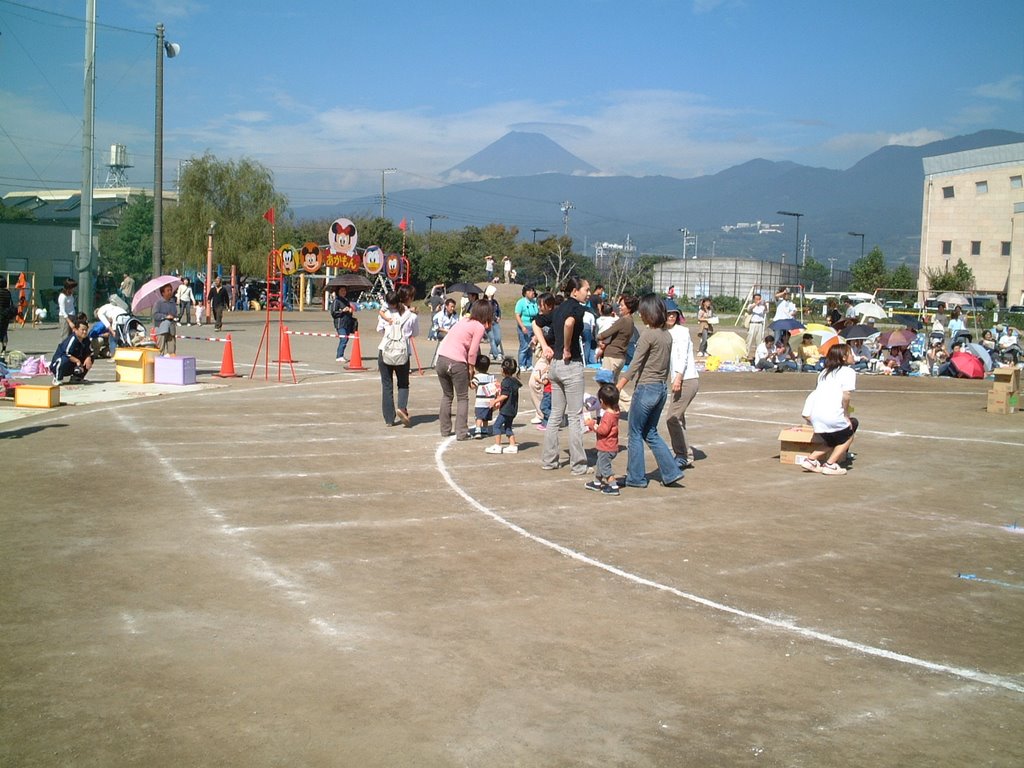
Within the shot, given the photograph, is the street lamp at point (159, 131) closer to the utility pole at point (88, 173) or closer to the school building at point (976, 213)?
the utility pole at point (88, 173)

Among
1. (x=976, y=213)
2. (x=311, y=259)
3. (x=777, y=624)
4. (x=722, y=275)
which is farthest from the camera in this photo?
(x=722, y=275)

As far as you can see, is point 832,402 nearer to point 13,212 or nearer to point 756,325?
point 756,325

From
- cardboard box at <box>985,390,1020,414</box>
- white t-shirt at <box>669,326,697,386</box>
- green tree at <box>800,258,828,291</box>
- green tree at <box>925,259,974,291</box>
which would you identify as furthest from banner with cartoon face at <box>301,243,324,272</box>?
green tree at <box>800,258,828,291</box>

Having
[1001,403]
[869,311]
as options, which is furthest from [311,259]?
[1001,403]

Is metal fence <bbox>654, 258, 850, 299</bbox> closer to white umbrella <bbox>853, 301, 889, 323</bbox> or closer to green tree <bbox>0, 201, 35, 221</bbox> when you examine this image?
green tree <bbox>0, 201, 35, 221</bbox>

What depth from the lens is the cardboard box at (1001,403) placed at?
17438 mm

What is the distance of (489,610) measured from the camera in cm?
645

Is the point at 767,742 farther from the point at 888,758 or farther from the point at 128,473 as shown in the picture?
the point at 128,473

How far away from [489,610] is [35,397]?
1102 centimetres

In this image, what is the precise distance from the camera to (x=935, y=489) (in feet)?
35.7

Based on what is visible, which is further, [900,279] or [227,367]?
→ [900,279]

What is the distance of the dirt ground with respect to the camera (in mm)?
4629

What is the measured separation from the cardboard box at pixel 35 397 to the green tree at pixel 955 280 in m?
70.0

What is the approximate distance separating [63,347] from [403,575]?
13.1 m
